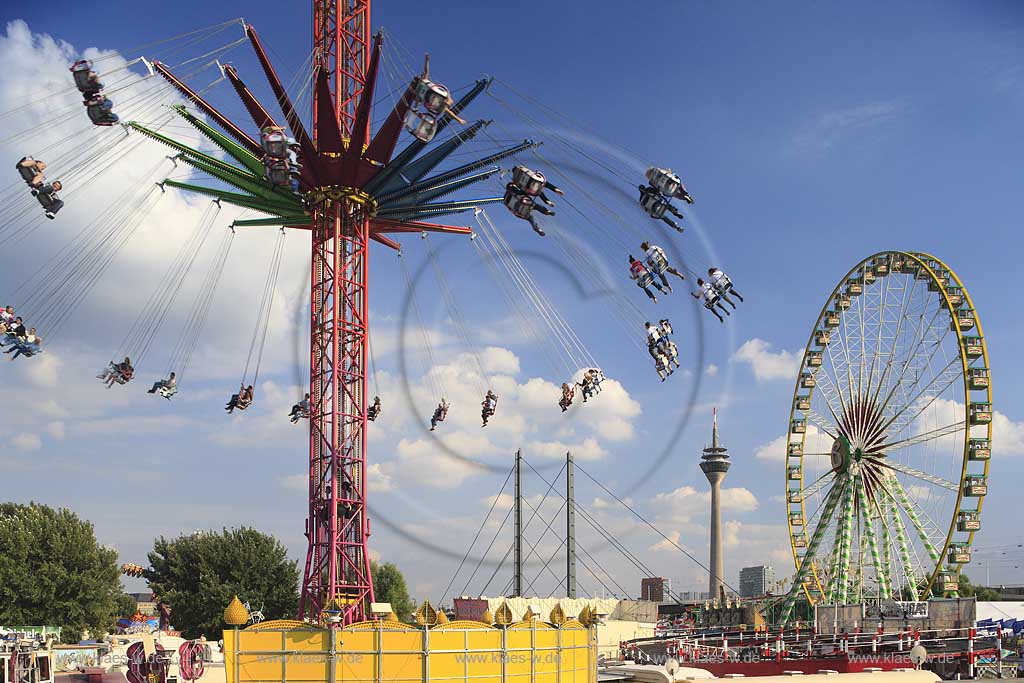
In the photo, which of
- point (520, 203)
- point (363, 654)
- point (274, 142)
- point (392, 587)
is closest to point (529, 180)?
point (520, 203)

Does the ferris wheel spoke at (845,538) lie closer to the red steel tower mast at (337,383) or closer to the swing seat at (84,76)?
the red steel tower mast at (337,383)

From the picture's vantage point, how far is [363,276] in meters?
45.1

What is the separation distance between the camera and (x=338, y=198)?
45000mm

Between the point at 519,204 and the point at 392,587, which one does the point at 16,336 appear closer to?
the point at 519,204

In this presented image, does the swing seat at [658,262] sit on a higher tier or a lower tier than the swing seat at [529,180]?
lower

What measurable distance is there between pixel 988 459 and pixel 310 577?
37.0m

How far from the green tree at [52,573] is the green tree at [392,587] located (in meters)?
39.3

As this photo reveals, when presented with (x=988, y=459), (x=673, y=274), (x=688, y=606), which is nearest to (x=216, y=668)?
(x=673, y=274)

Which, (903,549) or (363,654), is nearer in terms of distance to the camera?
(363,654)

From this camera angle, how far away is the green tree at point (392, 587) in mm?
109375

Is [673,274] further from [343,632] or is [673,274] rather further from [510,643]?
[343,632]

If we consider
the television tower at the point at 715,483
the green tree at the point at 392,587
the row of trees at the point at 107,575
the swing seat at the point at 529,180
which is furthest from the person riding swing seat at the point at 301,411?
the television tower at the point at 715,483

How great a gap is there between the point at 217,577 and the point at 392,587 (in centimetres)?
3419

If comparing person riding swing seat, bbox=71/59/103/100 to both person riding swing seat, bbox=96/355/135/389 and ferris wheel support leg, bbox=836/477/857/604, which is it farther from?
ferris wheel support leg, bbox=836/477/857/604
